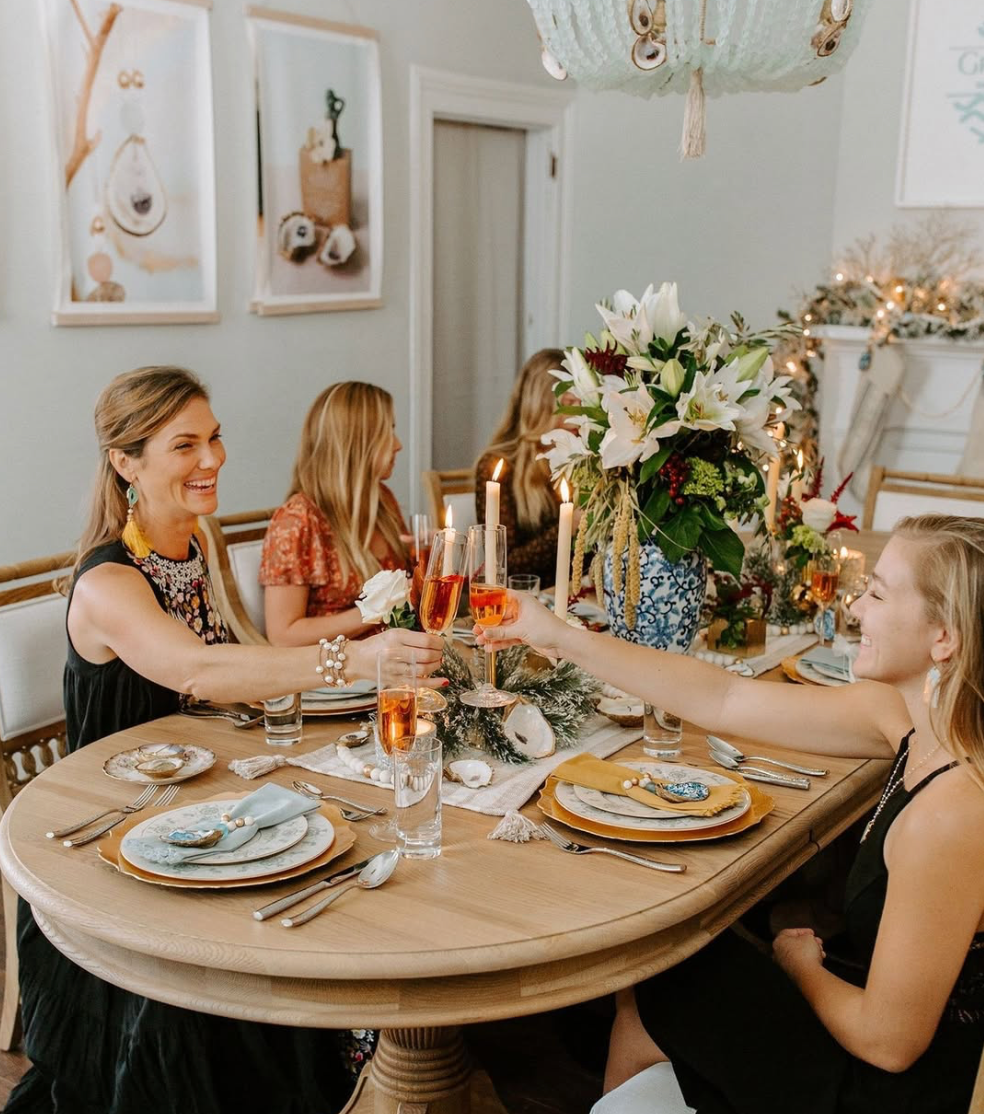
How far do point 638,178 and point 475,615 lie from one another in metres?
4.10

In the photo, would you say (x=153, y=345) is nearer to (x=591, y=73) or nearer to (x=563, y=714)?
(x=591, y=73)

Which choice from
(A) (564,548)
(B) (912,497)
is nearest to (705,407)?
(A) (564,548)

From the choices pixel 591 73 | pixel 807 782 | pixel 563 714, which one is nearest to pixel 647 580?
pixel 563 714

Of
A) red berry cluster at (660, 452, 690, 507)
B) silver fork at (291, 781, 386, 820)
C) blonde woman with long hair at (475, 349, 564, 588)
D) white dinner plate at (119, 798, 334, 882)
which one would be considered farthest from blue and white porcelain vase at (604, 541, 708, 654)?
blonde woman with long hair at (475, 349, 564, 588)

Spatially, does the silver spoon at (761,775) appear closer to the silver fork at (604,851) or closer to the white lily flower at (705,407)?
the silver fork at (604,851)

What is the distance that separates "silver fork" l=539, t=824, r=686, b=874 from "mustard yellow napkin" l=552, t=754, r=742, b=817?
0.11m

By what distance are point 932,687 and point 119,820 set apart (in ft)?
3.45

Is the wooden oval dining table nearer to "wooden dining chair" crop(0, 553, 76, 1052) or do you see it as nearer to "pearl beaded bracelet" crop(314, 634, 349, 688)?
"pearl beaded bracelet" crop(314, 634, 349, 688)

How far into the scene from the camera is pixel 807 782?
1.78 metres

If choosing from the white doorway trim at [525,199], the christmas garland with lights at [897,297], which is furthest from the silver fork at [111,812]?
the christmas garland with lights at [897,297]

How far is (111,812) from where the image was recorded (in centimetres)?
165

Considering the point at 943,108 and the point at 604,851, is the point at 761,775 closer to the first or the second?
the point at 604,851

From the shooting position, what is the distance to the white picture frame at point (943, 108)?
473 centimetres

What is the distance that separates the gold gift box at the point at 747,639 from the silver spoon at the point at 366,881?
3.73 ft
